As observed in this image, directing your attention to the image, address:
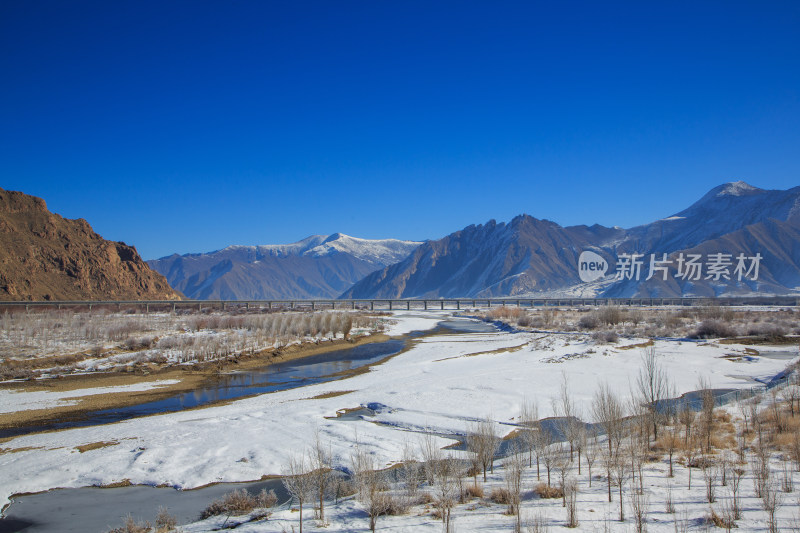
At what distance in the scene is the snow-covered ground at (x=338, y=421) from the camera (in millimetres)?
11227

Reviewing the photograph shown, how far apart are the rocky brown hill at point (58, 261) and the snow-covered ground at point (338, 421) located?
75883 millimetres

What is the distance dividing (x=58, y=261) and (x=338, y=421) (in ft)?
313

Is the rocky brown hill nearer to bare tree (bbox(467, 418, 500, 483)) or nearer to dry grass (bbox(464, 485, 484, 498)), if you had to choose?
bare tree (bbox(467, 418, 500, 483))

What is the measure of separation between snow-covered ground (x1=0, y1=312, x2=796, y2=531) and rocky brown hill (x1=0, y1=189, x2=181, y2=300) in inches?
2988

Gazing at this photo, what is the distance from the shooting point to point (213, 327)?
47875mm

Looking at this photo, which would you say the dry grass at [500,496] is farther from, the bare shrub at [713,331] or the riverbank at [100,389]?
the bare shrub at [713,331]

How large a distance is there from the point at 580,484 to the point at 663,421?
5737 millimetres

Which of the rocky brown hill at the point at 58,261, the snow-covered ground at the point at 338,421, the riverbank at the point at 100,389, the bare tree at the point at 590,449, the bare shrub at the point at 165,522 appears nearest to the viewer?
the bare shrub at the point at 165,522

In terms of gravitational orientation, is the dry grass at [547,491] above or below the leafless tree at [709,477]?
below

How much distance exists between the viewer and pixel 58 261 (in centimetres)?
8931

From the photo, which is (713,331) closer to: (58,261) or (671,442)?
(671,442)

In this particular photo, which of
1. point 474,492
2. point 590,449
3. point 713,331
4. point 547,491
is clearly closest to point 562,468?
point 547,491

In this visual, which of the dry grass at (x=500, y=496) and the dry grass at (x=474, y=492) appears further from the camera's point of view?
the dry grass at (x=474, y=492)

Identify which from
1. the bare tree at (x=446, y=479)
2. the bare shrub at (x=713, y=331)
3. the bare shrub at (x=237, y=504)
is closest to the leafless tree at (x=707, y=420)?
the bare tree at (x=446, y=479)
